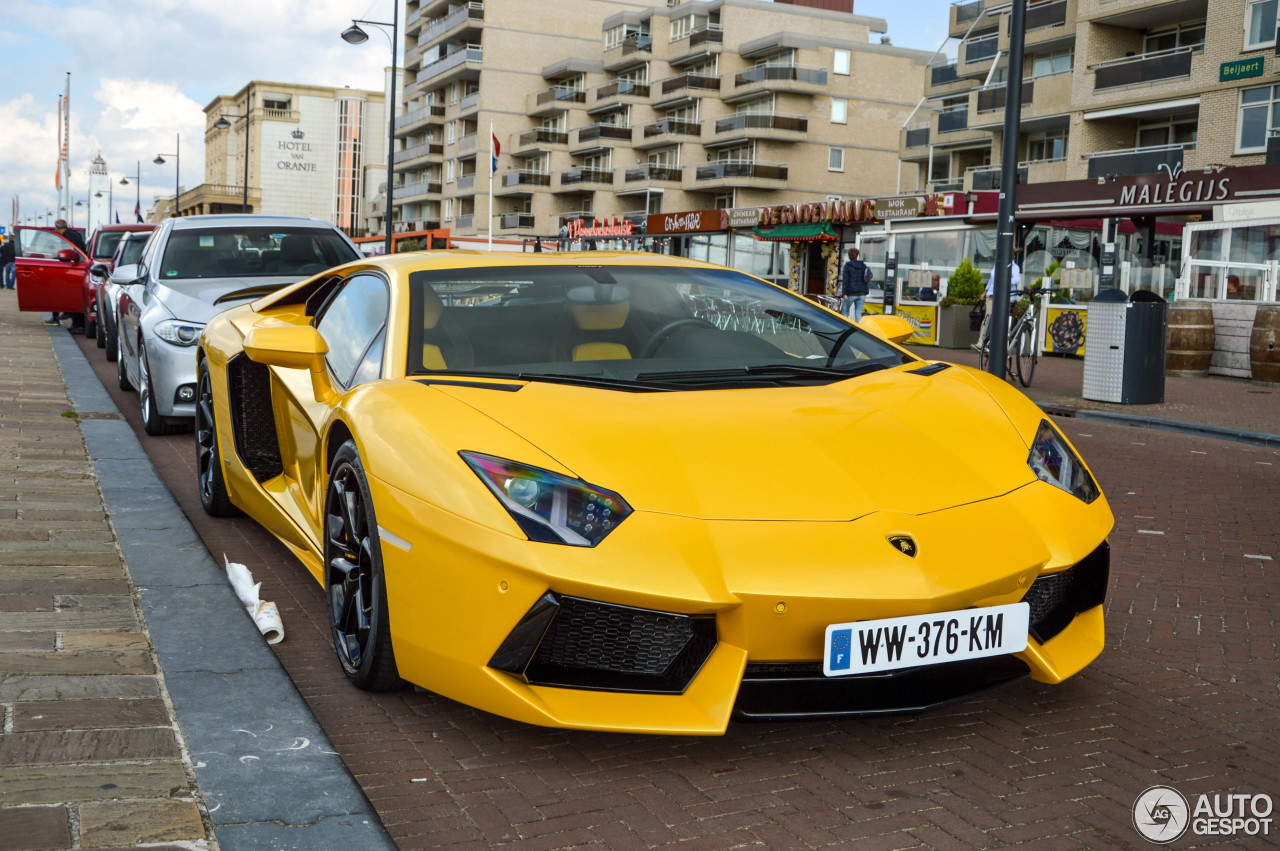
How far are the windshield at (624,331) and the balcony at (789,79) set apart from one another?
66.8 metres

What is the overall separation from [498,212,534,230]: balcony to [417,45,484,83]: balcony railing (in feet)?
36.5

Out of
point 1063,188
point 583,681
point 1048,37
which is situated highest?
point 1048,37

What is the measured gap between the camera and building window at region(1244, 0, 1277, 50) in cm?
3359

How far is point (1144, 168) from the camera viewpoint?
38156 millimetres

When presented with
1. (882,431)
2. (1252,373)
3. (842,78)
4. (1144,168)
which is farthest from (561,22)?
(882,431)

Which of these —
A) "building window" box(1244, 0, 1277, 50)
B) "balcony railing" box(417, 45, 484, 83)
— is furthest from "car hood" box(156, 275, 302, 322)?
"balcony railing" box(417, 45, 484, 83)

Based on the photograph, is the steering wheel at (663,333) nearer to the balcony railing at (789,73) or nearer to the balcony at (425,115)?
the balcony railing at (789,73)

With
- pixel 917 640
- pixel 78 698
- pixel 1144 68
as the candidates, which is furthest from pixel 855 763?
pixel 1144 68

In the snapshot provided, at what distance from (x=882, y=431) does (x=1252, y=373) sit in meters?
17.2

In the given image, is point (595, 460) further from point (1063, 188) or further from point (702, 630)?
point (1063, 188)

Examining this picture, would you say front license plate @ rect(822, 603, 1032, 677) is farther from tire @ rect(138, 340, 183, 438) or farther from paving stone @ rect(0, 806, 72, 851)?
tire @ rect(138, 340, 183, 438)

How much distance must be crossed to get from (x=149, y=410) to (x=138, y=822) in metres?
6.44

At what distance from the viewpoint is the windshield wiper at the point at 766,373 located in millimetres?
3668

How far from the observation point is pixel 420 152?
90.2 metres
